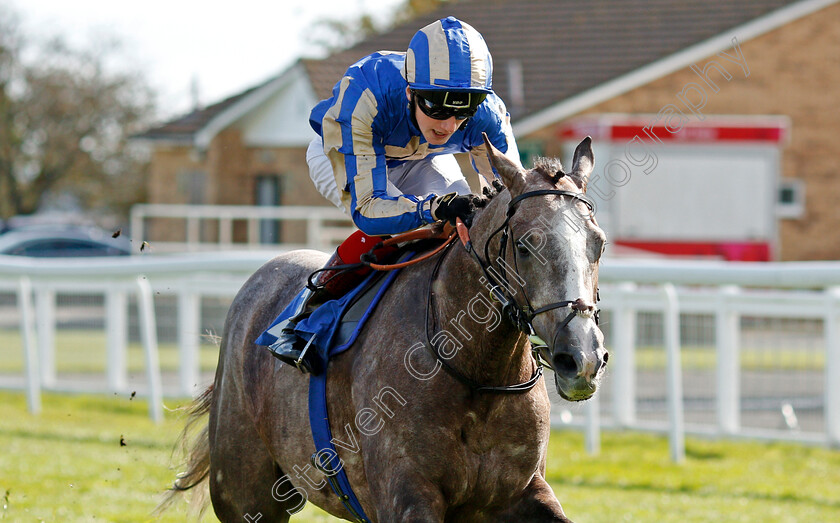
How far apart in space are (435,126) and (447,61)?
28 centimetres

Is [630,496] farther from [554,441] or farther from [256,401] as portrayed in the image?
[256,401]

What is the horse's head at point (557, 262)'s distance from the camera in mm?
2891

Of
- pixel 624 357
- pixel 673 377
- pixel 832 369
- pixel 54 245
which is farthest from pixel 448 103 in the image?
pixel 54 245

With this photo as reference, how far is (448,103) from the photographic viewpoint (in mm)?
3668

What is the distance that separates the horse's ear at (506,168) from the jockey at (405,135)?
0.47 ft

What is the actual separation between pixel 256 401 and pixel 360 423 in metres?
0.95

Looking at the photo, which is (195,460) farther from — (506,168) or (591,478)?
(591,478)

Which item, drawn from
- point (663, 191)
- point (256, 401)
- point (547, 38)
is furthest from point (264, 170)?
point (256, 401)

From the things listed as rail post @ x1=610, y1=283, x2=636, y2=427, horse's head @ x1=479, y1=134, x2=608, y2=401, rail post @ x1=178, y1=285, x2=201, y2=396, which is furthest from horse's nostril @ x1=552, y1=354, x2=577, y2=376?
rail post @ x1=178, y1=285, x2=201, y2=396

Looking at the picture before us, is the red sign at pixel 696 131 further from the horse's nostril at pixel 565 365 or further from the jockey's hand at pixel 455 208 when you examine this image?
the horse's nostril at pixel 565 365

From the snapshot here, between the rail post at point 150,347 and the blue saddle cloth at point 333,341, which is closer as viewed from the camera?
the blue saddle cloth at point 333,341

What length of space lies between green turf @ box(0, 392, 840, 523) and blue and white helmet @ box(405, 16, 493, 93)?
8.85 ft

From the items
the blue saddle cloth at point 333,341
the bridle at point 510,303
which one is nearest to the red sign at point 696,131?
the blue saddle cloth at point 333,341

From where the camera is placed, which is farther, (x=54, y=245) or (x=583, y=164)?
(x=54, y=245)
